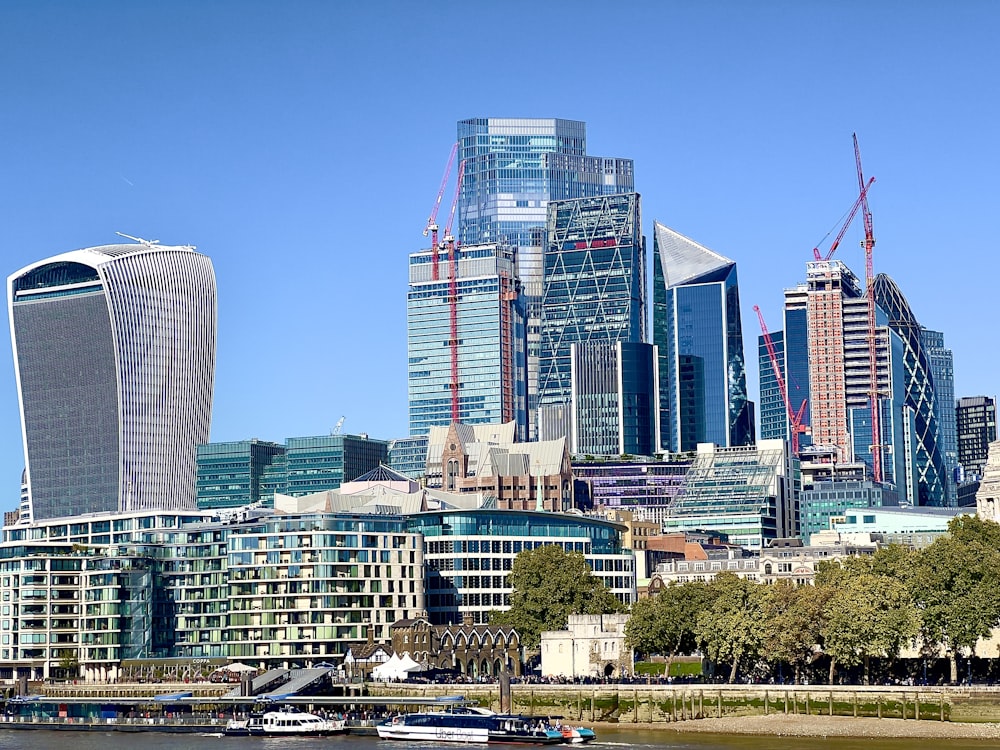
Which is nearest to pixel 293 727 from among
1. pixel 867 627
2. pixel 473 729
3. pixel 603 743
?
pixel 473 729

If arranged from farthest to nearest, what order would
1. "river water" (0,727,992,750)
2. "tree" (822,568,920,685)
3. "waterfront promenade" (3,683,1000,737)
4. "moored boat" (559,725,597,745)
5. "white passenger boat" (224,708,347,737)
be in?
1. "white passenger boat" (224,708,347,737)
2. "tree" (822,568,920,685)
3. "moored boat" (559,725,597,745)
4. "waterfront promenade" (3,683,1000,737)
5. "river water" (0,727,992,750)

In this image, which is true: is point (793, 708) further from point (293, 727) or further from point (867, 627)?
point (293, 727)

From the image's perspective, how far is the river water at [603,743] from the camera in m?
168

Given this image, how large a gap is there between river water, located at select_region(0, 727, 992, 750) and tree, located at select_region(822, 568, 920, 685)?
2188cm

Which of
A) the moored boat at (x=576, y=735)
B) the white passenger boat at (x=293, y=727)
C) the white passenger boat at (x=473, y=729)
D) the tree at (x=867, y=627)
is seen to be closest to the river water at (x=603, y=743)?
the moored boat at (x=576, y=735)

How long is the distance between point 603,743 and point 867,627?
34083 mm

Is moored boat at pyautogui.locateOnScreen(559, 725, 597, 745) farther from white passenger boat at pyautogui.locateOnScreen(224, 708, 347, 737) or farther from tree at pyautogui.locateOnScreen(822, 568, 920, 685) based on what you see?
tree at pyautogui.locateOnScreen(822, 568, 920, 685)

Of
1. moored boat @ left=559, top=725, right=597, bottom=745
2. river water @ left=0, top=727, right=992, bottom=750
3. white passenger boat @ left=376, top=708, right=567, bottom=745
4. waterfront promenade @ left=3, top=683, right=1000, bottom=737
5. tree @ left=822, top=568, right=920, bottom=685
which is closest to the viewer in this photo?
river water @ left=0, top=727, right=992, bottom=750

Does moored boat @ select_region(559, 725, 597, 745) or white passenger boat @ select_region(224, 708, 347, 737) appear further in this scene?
white passenger boat @ select_region(224, 708, 347, 737)

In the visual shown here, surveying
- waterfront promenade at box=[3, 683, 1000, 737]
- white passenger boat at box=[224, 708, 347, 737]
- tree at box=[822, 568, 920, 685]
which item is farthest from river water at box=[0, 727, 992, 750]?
tree at box=[822, 568, 920, 685]

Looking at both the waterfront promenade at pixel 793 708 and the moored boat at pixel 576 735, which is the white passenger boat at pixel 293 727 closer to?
the waterfront promenade at pixel 793 708

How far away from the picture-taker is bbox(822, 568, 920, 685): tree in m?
194

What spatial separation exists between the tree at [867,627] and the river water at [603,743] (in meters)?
21.9

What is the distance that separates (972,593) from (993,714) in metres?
27.2
